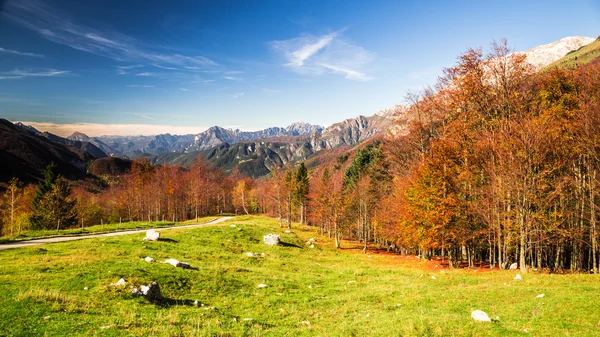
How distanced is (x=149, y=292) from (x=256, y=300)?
6.97 metres

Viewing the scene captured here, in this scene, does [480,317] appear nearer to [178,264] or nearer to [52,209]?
[178,264]

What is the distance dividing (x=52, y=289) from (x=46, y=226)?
70549mm

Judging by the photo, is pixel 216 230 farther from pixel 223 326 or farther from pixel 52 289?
pixel 223 326

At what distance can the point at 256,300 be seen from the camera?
19.9 m

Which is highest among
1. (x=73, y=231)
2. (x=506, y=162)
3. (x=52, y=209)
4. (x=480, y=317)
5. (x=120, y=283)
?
(x=506, y=162)

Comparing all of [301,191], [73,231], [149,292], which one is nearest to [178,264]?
[149,292]

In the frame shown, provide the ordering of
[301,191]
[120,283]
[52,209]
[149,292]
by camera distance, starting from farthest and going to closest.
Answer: [301,191] → [52,209] → [120,283] → [149,292]

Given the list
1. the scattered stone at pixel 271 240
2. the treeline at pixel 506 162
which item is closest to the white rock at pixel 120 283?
the scattered stone at pixel 271 240

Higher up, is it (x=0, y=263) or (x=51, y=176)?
(x=51, y=176)

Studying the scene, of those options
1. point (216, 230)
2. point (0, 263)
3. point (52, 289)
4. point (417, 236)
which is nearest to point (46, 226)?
point (216, 230)

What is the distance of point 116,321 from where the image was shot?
12.7 m

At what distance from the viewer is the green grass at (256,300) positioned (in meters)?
12.9

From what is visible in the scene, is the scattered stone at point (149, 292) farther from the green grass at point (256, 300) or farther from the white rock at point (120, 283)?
the white rock at point (120, 283)

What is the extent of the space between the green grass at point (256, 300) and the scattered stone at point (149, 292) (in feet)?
1.83
